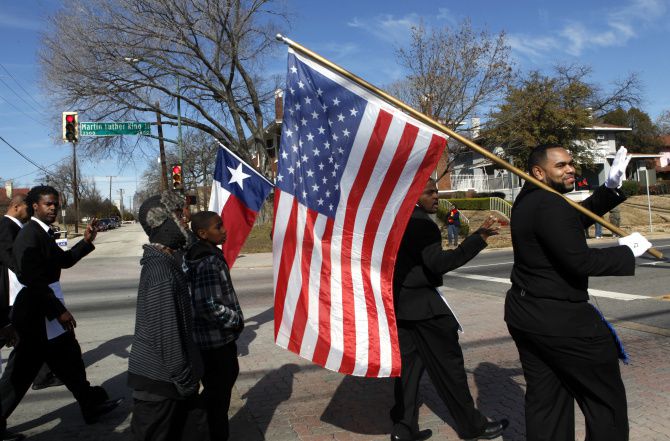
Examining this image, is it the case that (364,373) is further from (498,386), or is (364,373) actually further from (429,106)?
(429,106)

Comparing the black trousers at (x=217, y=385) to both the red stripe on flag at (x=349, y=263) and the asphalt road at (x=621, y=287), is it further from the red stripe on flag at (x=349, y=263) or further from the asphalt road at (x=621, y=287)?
the asphalt road at (x=621, y=287)

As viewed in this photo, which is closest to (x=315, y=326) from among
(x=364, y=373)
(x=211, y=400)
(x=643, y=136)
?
(x=364, y=373)

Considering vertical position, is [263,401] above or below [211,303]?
below

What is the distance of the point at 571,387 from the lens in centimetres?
300

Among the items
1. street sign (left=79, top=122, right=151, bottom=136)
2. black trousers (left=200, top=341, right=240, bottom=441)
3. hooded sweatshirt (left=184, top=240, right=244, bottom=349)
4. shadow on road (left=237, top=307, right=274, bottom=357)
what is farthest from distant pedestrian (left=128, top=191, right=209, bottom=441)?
street sign (left=79, top=122, right=151, bottom=136)

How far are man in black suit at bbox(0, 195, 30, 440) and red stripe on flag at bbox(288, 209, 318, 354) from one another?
2215 mm

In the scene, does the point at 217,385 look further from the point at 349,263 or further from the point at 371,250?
the point at 371,250

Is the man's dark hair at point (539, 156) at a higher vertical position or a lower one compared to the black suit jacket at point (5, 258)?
higher

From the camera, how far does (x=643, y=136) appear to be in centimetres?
6047

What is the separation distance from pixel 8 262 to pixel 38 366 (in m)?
0.86

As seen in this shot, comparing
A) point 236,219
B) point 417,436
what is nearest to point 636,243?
point 417,436

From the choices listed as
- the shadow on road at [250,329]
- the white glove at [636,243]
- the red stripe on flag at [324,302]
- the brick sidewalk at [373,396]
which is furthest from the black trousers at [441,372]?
the shadow on road at [250,329]

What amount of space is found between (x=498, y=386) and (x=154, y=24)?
2017 centimetres

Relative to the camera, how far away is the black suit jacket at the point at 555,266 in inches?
110
